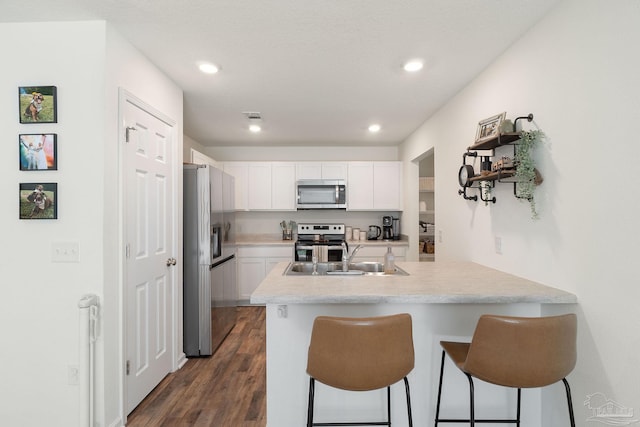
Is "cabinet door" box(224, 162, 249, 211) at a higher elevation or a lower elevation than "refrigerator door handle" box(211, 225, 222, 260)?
higher

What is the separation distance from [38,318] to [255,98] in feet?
7.51

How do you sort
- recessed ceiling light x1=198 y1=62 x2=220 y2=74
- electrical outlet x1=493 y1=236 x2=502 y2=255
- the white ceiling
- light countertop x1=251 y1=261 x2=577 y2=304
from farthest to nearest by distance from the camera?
recessed ceiling light x1=198 y1=62 x2=220 y2=74
electrical outlet x1=493 y1=236 x2=502 y2=255
the white ceiling
light countertop x1=251 y1=261 x2=577 y2=304

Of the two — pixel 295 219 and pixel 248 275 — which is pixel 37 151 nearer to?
pixel 248 275

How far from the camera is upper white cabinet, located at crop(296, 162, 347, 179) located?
16.1 ft

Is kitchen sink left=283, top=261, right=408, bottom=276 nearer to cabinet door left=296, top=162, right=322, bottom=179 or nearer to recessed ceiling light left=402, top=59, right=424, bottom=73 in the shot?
recessed ceiling light left=402, top=59, right=424, bottom=73

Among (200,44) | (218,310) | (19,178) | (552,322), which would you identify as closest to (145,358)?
(218,310)

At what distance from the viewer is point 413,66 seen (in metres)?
2.39

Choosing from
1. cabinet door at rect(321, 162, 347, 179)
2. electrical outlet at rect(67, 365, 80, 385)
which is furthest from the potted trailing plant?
cabinet door at rect(321, 162, 347, 179)

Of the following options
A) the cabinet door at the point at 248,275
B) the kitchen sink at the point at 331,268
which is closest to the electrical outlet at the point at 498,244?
the kitchen sink at the point at 331,268

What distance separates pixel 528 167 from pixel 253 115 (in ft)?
8.88

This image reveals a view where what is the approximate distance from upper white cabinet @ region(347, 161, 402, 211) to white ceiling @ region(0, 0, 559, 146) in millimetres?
1537

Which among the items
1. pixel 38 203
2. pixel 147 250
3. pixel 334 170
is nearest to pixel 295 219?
pixel 334 170

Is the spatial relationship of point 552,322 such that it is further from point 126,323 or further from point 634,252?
point 126,323

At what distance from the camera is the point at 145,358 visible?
2311 mm
